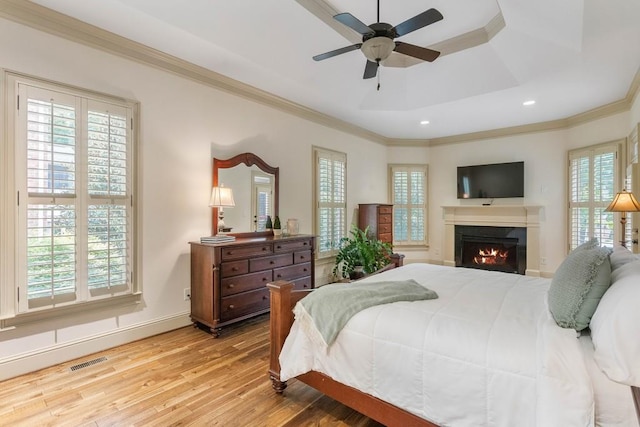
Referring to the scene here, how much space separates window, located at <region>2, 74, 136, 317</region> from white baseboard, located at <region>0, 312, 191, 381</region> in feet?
1.19

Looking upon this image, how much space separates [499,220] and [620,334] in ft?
17.0

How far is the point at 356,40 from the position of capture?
318 centimetres

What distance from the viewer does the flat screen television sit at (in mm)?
5723

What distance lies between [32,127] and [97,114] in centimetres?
48

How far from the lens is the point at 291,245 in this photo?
3.91 m

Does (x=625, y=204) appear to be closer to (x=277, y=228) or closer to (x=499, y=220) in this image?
(x=499, y=220)

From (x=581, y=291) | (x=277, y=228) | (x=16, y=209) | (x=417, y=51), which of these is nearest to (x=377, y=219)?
(x=277, y=228)

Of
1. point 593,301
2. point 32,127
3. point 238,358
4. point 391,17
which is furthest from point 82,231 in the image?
point 593,301

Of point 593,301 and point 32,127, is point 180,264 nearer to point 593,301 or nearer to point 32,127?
point 32,127

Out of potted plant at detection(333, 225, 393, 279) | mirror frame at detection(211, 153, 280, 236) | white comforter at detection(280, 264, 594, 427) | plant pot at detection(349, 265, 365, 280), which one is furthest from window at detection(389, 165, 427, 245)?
white comforter at detection(280, 264, 594, 427)

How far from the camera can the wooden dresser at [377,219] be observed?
18.7 feet

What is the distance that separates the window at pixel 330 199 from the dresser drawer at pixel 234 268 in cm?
184

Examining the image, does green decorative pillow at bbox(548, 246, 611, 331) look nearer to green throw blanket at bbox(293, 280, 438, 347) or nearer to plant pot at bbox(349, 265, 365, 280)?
green throw blanket at bbox(293, 280, 438, 347)

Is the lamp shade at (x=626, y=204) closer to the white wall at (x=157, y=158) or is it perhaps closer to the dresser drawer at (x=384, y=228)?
the dresser drawer at (x=384, y=228)
